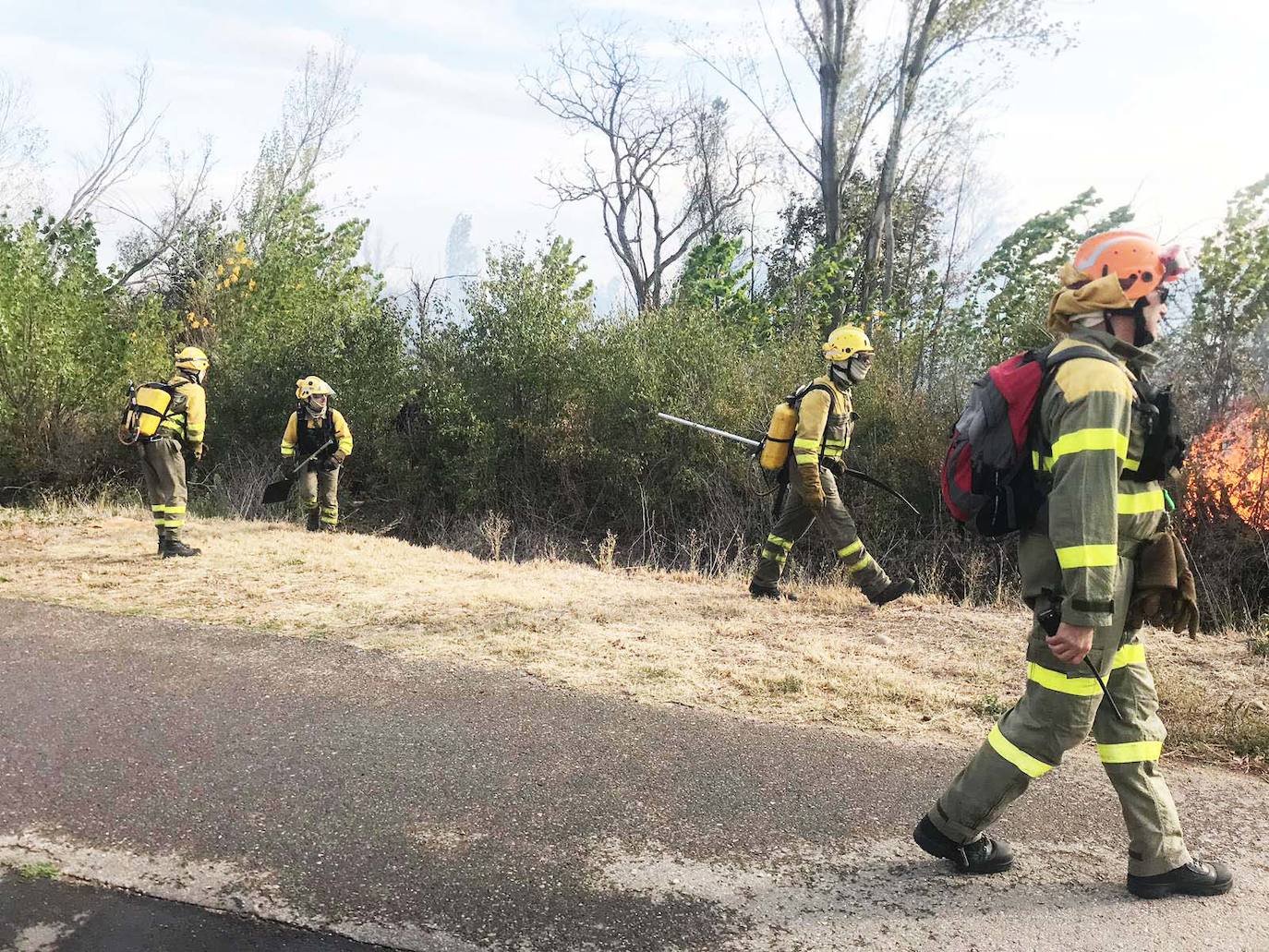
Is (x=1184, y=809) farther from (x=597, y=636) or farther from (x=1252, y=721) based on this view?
(x=597, y=636)

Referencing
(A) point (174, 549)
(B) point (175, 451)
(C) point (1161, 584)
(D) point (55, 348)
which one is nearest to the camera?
(C) point (1161, 584)

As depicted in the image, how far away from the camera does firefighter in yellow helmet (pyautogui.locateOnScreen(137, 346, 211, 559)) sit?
8922 mm

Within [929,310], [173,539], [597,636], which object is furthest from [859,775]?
[929,310]

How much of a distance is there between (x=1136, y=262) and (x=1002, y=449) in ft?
2.36

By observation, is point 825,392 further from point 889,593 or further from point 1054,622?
point 1054,622

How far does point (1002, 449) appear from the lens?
303cm

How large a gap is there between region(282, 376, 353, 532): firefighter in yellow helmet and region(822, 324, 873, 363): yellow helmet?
273 inches

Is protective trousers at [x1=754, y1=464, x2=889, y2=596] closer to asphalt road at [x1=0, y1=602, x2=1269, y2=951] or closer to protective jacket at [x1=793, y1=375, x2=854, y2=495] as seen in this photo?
protective jacket at [x1=793, y1=375, x2=854, y2=495]

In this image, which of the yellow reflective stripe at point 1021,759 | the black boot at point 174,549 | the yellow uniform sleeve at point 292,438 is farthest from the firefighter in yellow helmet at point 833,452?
the yellow uniform sleeve at point 292,438

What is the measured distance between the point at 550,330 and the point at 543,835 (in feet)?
47.0

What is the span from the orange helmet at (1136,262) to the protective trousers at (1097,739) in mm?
872

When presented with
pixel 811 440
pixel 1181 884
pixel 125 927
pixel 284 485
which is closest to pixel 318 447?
pixel 284 485

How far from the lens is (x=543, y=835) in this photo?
3.36 m

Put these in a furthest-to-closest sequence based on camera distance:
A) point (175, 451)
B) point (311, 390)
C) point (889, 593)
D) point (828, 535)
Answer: point (311, 390), point (175, 451), point (828, 535), point (889, 593)
